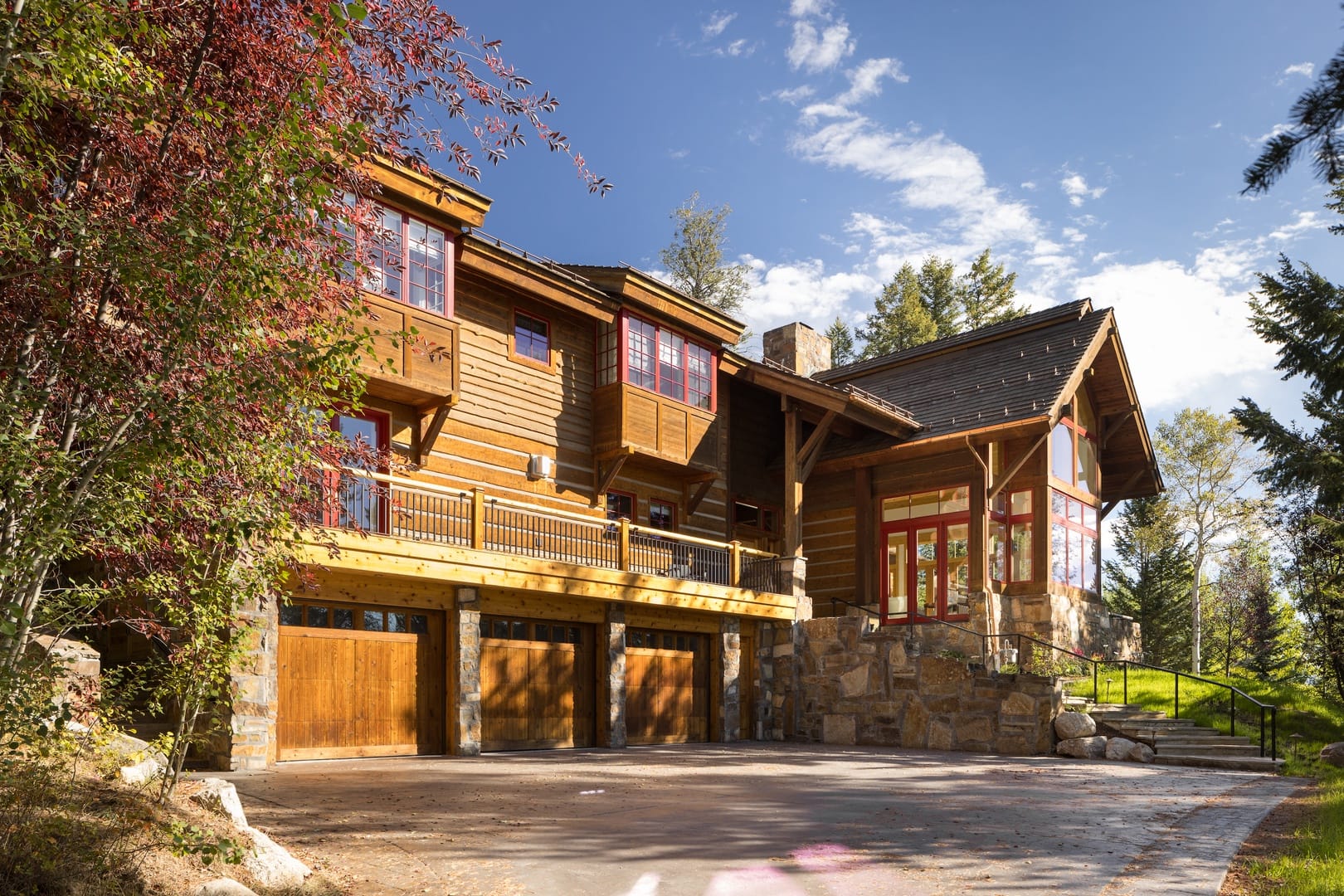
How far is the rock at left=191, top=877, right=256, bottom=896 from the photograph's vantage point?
4.89m

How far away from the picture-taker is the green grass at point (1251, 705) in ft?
49.6

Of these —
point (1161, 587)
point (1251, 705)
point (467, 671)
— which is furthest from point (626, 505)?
point (1161, 587)

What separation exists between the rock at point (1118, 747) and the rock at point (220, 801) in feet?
41.0

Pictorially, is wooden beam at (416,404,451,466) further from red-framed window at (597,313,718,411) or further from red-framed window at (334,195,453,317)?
red-framed window at (597,313,718,411)

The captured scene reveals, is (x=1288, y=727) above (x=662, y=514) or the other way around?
the other way around

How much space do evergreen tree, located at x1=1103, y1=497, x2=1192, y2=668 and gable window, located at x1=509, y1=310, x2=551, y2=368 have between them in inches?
866

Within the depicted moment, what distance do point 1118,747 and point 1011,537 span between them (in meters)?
6.15

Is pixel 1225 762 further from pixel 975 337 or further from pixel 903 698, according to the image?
pixel 975 337

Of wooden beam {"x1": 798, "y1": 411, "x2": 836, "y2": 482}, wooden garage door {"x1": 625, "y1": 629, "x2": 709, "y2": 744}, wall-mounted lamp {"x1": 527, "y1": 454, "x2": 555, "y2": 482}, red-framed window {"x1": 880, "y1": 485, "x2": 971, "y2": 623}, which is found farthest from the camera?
red-framed window {"x1": 880, "y1": 485, "x2": 971, "y2": 623}

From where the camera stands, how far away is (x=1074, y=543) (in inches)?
842

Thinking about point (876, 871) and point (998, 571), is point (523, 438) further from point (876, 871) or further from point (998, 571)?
point (876, 871)

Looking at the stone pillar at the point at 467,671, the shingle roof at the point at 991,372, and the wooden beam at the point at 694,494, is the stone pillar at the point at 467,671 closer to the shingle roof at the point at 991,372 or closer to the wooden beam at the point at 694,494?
the wooden beam at the point at 694,494

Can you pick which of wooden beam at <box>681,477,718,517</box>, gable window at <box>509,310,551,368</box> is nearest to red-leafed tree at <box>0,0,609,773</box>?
gable window at <box>509,310,551,368</box>

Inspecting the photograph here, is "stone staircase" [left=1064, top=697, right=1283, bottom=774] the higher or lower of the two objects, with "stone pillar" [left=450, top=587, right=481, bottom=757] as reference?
lower
